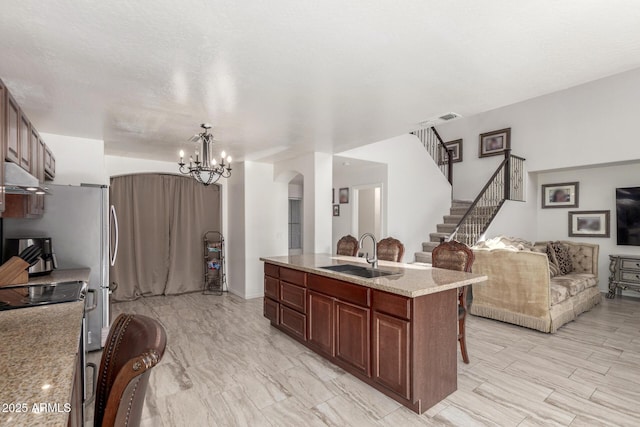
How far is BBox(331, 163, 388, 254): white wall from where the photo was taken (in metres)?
6.21

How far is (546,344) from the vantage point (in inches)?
142

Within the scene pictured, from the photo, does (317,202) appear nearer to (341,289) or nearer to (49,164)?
(341,289)

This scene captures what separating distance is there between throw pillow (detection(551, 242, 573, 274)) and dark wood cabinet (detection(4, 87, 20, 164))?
6.92 metres

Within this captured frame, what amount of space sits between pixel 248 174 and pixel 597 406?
520 centimetres

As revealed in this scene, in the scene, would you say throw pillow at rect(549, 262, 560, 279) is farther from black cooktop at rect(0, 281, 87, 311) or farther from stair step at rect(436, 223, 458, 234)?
black cooktop at rect(0, 281, 87, 311)

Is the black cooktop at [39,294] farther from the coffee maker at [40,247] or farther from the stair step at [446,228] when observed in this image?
the stair step at [446,228]

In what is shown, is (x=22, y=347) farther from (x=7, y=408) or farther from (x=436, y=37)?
(x=436, y=37)

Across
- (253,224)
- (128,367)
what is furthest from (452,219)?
(128,367)

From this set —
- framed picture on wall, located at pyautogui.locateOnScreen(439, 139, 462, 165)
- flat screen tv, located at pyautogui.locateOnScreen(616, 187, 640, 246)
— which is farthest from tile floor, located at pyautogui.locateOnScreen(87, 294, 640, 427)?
framed picture on wall, located at pyautogui.locateOnScreen(439, 139, 462, 165)

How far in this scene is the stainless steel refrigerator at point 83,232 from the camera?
3225mm

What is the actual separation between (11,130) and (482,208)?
7000 mm

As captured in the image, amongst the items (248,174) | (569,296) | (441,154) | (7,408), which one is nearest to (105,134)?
(248,174)

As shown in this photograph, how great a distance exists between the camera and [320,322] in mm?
3203

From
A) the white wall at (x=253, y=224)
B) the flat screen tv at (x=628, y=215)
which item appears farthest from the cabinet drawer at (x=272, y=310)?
the flat screen tv at (x=628, y=215)
